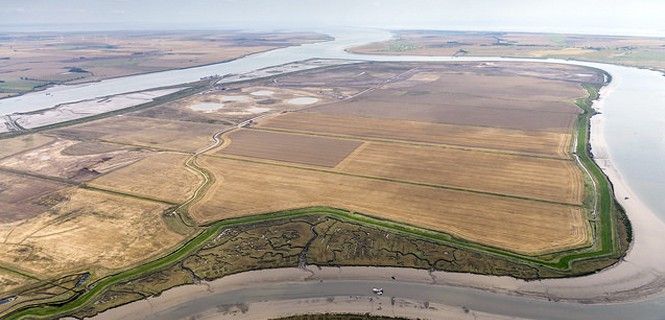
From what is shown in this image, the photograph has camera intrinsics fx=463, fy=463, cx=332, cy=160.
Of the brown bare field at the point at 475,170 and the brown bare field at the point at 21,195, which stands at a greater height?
the brown bare field at the point at 475,170

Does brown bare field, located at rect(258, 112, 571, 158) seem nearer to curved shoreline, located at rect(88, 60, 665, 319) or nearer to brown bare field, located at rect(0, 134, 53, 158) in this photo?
curved shoreline, located at rect(88, 60, 665, 319)

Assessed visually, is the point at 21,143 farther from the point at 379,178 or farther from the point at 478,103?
the point at 478,103

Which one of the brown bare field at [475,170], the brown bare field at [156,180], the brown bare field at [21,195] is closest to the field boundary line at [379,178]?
the brown bare field at [475,170]

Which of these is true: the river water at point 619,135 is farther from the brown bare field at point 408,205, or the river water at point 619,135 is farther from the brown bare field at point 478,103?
the brown bare field at point 478,103

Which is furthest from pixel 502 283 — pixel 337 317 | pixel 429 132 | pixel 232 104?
pixel 232 104

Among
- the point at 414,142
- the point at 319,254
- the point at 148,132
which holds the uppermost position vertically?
the point at 414,142

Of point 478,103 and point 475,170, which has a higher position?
point 478,103

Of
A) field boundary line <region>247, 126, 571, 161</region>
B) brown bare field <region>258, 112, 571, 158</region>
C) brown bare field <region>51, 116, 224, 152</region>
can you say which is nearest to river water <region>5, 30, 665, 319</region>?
brown bare field <region>258, 112, 571, 158</region>
